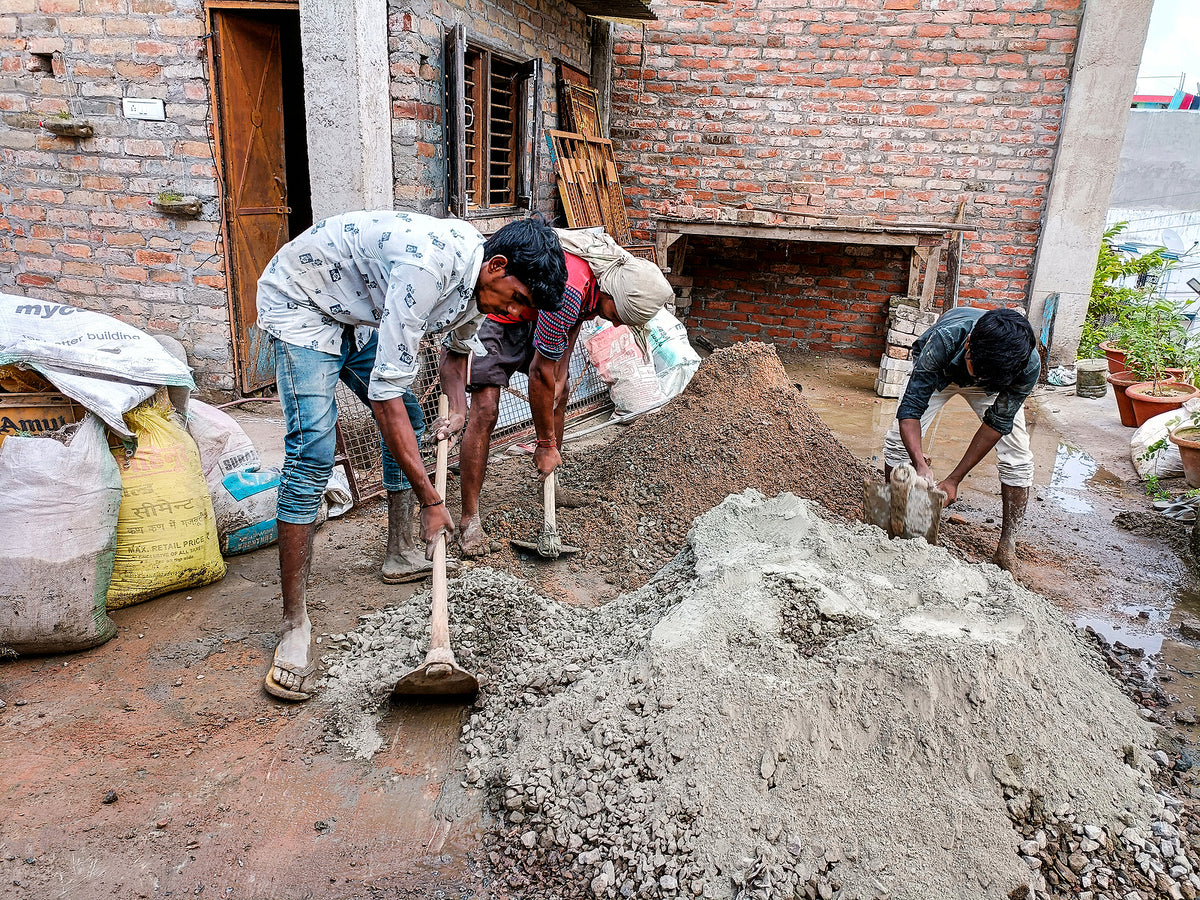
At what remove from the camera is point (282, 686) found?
101 inches

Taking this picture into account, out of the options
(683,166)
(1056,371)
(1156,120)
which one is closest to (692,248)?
(683,166)

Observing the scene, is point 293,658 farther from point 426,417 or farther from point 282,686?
point 426,417

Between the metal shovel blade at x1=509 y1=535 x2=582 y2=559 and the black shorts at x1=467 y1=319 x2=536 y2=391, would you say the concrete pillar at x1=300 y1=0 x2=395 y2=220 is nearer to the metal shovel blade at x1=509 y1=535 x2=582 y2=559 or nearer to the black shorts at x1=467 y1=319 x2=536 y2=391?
the black shorts at x1=467 y1=319 x2=536 y2=391

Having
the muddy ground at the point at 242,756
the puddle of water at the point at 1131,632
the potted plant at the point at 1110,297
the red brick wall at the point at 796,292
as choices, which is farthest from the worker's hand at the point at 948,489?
the potted plant at the point at 1110,297

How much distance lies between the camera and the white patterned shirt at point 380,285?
2359 millimetres

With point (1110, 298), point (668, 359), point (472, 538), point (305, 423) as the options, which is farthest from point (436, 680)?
point (1110, 298)

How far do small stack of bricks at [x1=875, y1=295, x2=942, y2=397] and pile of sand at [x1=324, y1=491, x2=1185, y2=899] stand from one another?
447 centimetres

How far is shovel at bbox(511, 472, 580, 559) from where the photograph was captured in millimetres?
3531

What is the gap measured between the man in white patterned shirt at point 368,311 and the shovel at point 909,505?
6.17 feet

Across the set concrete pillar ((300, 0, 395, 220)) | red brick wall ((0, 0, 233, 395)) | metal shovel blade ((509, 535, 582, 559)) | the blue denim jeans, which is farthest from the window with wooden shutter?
the blue denim jeans

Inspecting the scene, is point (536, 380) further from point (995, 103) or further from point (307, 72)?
point (995, 103)

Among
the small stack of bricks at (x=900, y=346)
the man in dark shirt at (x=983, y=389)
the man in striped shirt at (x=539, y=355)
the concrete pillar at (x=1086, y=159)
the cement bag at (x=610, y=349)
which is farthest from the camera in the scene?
the small stack of bricks at (x=900, y=346)

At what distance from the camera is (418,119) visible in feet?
15.2

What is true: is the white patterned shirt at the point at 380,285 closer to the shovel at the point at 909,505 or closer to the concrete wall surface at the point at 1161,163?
the shovel at the point at 909,505
